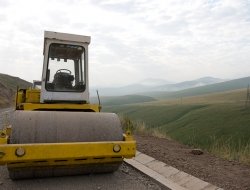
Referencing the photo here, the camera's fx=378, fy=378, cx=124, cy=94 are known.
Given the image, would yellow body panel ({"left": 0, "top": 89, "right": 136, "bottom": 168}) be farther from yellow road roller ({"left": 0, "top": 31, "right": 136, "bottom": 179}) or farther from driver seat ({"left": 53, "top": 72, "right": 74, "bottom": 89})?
driver seat ({"left": 53, "top": 72, "right": 74, "bottom": 89})

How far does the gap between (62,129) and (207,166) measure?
3.24 meters

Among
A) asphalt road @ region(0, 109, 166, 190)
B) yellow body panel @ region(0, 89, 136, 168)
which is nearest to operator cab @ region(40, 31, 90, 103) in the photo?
yellow body panel @ region(0, 89, 136, 168)

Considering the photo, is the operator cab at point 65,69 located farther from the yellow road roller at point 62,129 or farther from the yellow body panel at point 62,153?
the yellow body panel at point 62,153

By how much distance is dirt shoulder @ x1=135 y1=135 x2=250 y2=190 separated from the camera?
259 inches

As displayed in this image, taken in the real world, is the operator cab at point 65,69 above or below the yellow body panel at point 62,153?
above

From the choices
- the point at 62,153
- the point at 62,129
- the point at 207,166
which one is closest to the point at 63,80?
the point at 62,129

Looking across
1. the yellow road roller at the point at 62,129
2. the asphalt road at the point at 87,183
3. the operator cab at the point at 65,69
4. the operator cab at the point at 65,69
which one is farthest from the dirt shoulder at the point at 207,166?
the operator cab at the point at 65,69

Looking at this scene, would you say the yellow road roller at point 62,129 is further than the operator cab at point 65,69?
No

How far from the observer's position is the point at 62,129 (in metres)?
6.20

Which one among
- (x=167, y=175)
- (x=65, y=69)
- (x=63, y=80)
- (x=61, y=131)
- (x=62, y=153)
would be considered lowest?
(x=167, y=175)

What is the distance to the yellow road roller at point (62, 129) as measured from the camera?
575 centimetres

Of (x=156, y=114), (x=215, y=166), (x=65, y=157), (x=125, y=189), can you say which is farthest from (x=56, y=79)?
(x=156, y=114)

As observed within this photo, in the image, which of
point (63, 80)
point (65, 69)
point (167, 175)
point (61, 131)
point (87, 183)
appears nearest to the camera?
point (61, 131)

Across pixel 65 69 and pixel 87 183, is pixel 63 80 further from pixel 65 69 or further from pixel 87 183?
pixel 87 183
